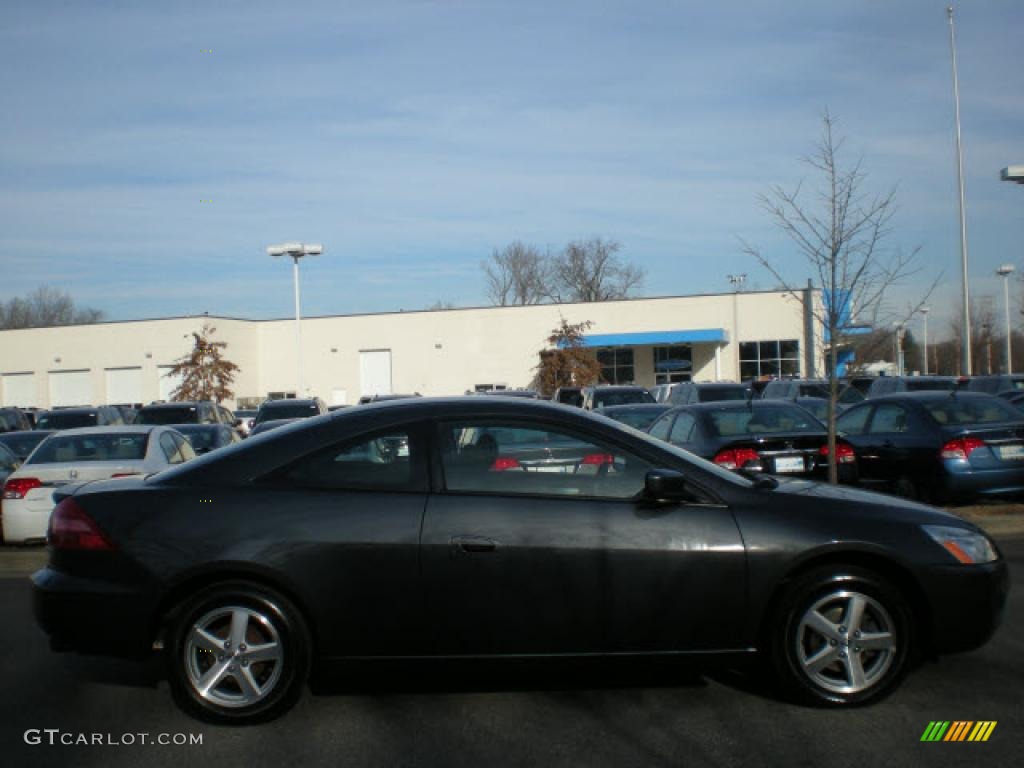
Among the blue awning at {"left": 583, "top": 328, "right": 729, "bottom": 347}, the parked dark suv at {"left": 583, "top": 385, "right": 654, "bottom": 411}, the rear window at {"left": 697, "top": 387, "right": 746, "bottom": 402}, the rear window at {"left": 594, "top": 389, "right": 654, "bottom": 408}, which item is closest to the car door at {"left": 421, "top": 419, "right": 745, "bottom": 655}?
the rear window at {"left": 697, "top": 387, "right": 746, "bottom": 402}

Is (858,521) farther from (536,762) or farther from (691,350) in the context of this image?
(691,350)

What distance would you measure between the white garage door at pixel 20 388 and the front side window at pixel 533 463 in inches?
2519

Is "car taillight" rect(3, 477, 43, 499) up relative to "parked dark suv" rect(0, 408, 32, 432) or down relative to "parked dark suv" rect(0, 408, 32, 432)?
down

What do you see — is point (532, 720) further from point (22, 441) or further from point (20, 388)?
point (20, 388)

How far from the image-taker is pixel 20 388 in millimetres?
62656

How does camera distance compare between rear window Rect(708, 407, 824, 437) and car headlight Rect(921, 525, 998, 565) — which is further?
rear window Rect(708, 407, 824, 437)

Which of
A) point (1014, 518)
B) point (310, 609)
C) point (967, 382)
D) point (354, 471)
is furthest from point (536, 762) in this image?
point (967, 382)

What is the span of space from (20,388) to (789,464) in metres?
61.5

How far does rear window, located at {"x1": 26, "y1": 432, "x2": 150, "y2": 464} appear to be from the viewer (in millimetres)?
11734

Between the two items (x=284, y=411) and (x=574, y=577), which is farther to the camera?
(x=284, y=411)

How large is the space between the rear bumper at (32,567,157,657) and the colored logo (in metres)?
3.78

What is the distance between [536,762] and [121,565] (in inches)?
89.3

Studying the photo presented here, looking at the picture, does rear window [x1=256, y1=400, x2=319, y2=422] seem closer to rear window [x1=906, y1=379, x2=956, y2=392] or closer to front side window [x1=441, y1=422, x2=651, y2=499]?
rear window [x1=906, y1=379, x2=956, y2=392]

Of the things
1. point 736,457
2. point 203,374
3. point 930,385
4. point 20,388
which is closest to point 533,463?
point 736,457
